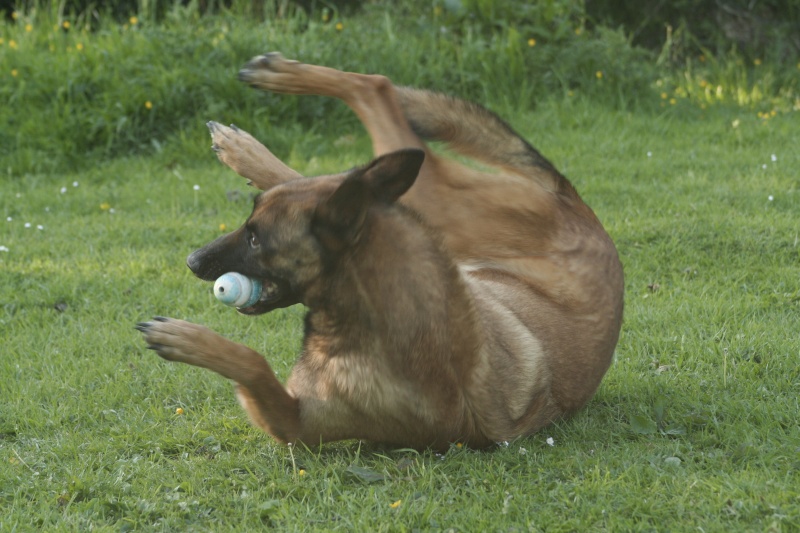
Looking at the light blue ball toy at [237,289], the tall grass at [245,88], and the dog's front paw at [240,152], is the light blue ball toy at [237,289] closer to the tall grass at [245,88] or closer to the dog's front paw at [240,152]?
the dog's front paw at [240,152]

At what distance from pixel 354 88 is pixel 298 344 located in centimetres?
140

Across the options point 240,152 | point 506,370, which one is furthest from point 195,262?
point 506,370

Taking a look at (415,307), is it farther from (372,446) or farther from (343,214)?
(372,446)

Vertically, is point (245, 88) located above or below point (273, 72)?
below

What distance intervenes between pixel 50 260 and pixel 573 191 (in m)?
3.62

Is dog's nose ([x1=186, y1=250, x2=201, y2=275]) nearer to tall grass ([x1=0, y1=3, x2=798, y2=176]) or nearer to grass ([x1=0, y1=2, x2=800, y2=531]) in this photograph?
grass ([x1=0, y1=2, x2=800, y2=531])

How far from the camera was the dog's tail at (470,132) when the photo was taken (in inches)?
191

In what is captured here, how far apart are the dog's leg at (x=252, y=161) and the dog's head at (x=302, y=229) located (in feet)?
3.17

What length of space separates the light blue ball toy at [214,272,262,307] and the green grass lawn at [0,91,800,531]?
2.21 feet

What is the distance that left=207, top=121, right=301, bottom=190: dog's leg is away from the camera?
4.89m

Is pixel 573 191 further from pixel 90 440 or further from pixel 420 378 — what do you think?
pixel 90 440

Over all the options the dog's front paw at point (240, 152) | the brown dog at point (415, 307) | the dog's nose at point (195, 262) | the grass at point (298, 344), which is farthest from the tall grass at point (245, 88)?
the dog's nose at point (195, 262)

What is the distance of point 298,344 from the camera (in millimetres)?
5371

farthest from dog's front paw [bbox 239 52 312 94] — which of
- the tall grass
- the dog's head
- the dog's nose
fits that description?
the tall grass
